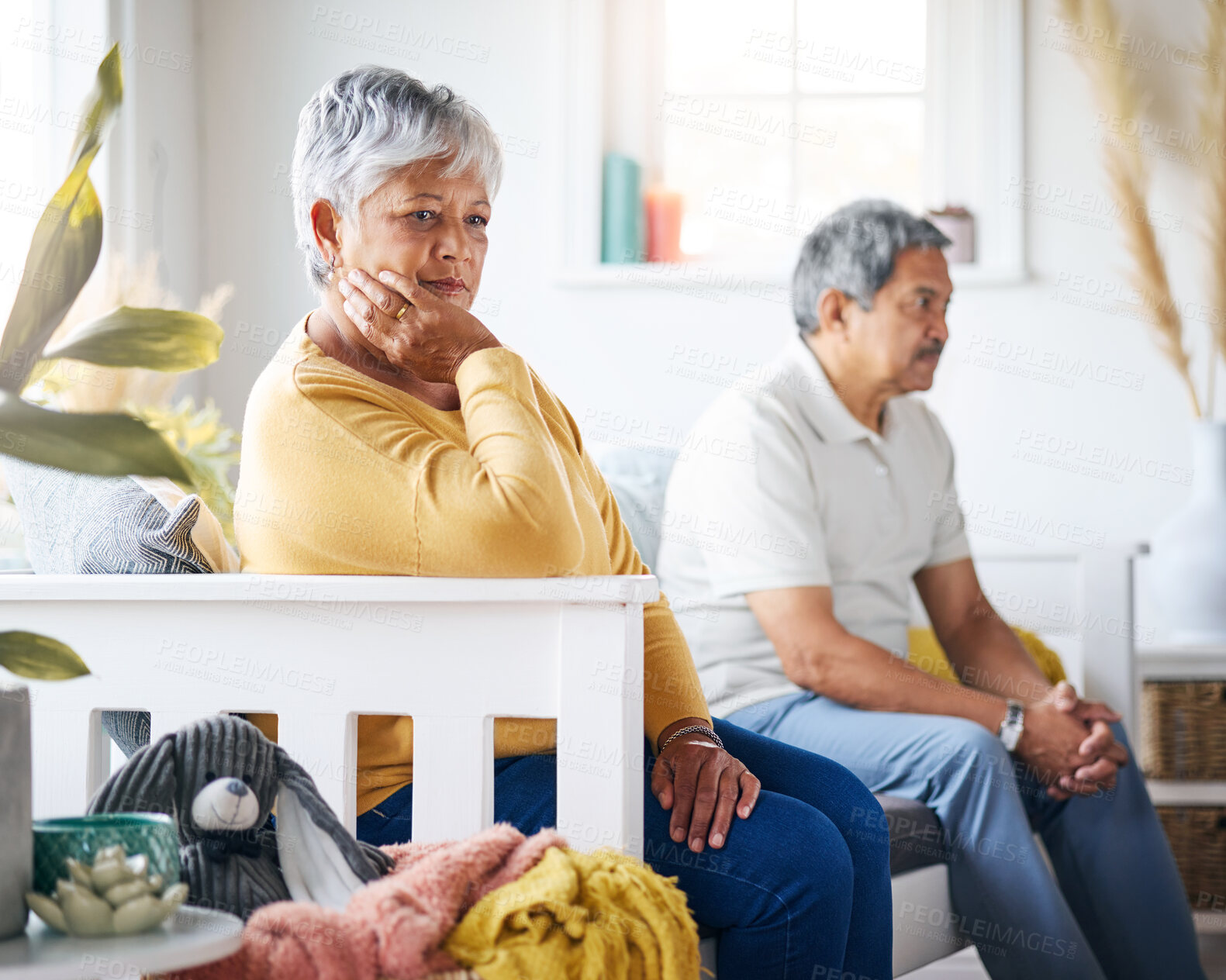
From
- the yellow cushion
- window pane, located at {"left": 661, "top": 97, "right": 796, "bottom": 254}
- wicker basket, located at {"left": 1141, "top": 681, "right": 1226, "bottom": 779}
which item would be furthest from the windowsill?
wicker basket, located at {"left": 1141, "top": 681, "right": 1226, "bottom": 779}

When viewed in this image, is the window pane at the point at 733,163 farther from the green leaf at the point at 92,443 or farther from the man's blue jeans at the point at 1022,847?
the green leaf at the point at 92,443

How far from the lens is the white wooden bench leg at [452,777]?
3.19ft

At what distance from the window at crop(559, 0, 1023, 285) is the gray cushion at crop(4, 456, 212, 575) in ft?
5.36

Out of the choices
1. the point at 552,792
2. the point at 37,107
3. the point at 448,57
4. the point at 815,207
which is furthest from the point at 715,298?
the point at 552,792

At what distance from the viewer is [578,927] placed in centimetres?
80

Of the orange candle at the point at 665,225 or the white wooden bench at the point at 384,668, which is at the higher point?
the orange candle at the point at 665,225

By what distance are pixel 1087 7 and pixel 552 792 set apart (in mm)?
2282

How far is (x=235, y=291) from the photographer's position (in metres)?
2.80

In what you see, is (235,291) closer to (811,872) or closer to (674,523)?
(674,523)

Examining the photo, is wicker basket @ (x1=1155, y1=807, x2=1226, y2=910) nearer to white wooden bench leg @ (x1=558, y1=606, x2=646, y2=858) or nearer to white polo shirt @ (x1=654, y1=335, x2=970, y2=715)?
white polo shirt @ (x1=654, y1=335, x2=970, y2=715)

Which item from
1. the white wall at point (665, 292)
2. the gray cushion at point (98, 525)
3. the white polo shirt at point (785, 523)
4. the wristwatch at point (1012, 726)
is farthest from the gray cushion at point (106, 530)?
the white wall at point (665, 292)

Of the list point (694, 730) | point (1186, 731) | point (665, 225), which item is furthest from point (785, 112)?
point (694, 730)

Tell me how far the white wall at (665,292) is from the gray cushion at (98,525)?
1.59 meters

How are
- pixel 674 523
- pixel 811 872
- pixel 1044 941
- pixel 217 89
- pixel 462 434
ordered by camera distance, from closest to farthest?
pixel 811 872, pixel 462 434, pixel 1044 941, pixel 674 523, pixel 217 89
